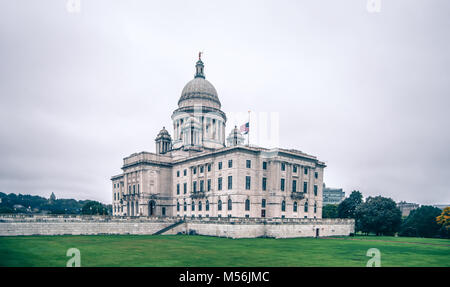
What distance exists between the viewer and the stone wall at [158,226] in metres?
49.9

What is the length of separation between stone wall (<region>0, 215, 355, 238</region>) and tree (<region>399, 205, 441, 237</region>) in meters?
26.4

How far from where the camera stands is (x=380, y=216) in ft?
250

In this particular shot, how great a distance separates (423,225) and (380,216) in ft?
35.5

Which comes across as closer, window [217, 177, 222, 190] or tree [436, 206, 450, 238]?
tree [436, 206, 450, 238]

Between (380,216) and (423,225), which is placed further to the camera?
(423,225)

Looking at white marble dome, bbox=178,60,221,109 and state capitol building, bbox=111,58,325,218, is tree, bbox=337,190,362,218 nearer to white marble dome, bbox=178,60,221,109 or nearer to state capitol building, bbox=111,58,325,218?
state capitol building, bbox=111,58,325,218

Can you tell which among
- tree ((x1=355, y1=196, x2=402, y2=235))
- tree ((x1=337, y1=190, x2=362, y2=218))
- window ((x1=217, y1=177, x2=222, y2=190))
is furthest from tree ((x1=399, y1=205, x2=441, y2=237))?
window ((x1=217, y1=177, x2=222, y2=190))

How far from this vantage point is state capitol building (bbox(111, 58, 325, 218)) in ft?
221

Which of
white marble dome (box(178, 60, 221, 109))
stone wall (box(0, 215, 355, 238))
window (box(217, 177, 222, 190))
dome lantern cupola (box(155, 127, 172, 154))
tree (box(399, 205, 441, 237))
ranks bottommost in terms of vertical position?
tree (box(399, 205, 441, 237))

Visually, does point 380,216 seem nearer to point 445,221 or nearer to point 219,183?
point 445,221

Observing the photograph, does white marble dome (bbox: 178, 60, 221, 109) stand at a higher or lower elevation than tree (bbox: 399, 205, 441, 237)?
higher

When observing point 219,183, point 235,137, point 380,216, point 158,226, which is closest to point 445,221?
point 380,216

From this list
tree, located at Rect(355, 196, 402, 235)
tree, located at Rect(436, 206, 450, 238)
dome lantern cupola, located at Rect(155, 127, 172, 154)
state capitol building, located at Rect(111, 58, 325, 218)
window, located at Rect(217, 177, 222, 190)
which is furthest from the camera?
dome lantern cupola, located at Rect(155, 127, 172, 154)

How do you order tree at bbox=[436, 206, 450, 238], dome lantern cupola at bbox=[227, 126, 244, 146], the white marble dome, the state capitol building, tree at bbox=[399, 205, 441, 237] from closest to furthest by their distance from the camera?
tree at bbox=[436, 206, 450, 238] < the state capitol building < tree at bbox=[399, 205, 441, 237] < dome lantern cupola at bbox=[227, 126, 244, 146] < the white marble dome
